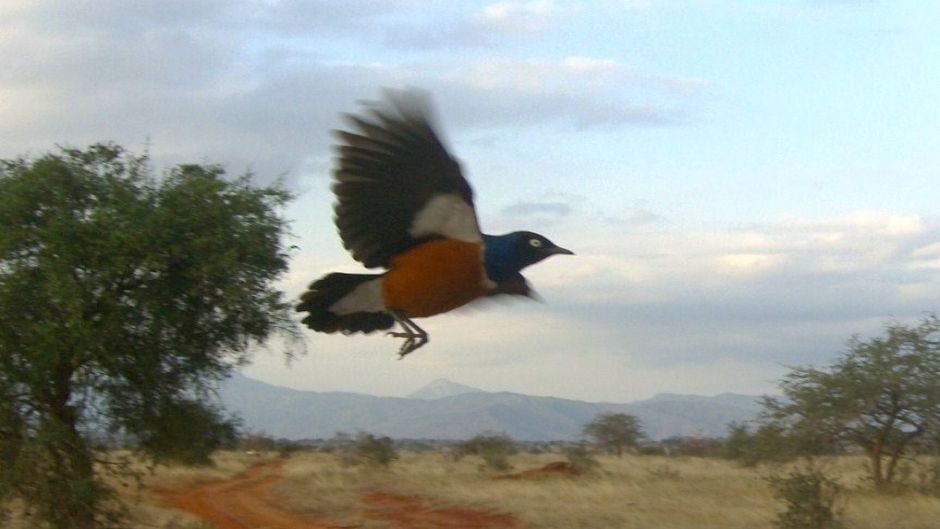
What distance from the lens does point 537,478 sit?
30641 mm

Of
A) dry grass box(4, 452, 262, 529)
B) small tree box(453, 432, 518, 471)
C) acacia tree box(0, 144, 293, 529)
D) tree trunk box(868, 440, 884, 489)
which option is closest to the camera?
acacia tree box(0, 144, 293, 529)

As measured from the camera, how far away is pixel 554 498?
82.4ft

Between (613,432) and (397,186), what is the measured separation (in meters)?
47.2

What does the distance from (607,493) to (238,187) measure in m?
14.0

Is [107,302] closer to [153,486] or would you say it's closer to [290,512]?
[290,512]

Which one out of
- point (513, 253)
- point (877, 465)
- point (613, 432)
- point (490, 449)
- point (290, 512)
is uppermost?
point (613, 432)

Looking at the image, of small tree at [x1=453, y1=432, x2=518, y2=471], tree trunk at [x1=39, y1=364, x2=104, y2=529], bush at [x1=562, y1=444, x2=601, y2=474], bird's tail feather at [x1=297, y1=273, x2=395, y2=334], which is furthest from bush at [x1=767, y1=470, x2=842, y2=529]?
small tree at [x1=453, y1=432, x2=518, y2=471]

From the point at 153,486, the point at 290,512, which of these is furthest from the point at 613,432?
the point at 290,512

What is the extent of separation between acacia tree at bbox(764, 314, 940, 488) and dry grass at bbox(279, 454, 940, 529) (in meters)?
0.91

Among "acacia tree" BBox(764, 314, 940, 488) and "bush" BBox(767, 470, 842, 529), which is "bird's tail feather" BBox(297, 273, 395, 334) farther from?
"acacia tree" BBox(764, 314, 940, 488)

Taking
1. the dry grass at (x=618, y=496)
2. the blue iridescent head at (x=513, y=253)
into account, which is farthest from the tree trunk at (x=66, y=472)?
the blue iridescent head at (x=513, y=253)

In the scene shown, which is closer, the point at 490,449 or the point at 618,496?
the point at 618,496

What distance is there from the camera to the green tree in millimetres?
50031

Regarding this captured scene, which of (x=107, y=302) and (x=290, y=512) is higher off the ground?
(x=107, y=302)
